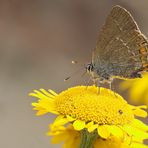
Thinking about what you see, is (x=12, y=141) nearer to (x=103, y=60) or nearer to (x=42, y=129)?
(x=42, y=129)

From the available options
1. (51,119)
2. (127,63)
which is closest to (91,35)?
(51,119)

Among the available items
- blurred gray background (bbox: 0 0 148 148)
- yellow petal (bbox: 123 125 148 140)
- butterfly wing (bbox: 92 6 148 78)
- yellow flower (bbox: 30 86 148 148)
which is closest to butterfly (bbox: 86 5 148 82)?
butterfly wing (bbox: 92 6 148 78)

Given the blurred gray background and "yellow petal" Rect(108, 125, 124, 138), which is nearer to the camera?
"yellow petal" Rect(108, 125, 124, 138)

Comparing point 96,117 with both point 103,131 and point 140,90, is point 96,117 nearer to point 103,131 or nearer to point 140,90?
point 103,131

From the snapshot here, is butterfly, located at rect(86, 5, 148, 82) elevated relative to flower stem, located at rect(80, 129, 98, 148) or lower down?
elevated

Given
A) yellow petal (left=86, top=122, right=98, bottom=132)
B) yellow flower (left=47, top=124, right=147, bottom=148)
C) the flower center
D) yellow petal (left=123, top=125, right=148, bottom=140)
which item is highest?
the flower center

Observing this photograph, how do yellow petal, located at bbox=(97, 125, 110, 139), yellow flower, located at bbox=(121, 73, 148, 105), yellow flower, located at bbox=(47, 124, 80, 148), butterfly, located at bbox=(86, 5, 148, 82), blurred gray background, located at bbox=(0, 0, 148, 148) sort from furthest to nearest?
blurred gray background, located at bbox=(0, 0, 148, 148), yellow flower, located at bbox=(121, 73, 148, 105), butterfly, located at bbox=(86, 5, 148, 82), yellow flower, located at bbox=(47, 124, 80, 148), yellow petal, located at bbox=(97, 125, 110, 139)

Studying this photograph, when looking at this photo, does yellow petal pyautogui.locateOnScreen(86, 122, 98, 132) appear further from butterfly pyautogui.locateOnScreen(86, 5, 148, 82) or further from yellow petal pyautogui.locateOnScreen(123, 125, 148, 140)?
butterfly pyautogui.locateOnScreen(86, 5, 148, 82)
